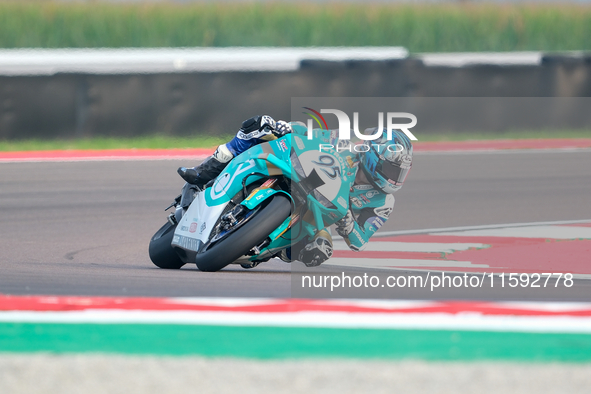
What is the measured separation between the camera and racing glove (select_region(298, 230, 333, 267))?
5.71 metres

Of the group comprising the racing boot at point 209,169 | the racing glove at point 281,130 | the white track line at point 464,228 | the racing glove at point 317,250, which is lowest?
the white track line at point 464,228

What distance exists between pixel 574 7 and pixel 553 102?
14.6 metres

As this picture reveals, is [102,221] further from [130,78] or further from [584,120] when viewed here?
[584,120]

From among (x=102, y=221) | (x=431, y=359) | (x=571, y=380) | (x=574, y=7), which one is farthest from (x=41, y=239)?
(x=574, y=7)

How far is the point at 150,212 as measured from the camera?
9.14 m

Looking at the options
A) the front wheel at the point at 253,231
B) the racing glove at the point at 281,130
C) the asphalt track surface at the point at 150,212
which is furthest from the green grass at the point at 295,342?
the racing glove at the point at 281,130

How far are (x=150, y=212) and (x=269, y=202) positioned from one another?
3.89 metres

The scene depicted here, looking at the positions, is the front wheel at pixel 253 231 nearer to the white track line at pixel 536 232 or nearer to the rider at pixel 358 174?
the rider at pixel 358 174

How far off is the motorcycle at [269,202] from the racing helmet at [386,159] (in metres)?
0.13

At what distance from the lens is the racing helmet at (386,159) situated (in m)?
5.52

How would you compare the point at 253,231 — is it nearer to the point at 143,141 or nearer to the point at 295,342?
the point at 295,342

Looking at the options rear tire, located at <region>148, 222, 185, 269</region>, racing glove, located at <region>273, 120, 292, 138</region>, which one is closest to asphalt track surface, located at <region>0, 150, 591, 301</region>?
rear tire, located at <region>148, 222, 185, 269</region>

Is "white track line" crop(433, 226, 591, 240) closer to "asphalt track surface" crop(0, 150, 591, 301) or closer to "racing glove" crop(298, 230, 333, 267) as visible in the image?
"asphalt track surface" crop(0, 150, 591, 301)

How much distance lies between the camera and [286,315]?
4.45 meters
